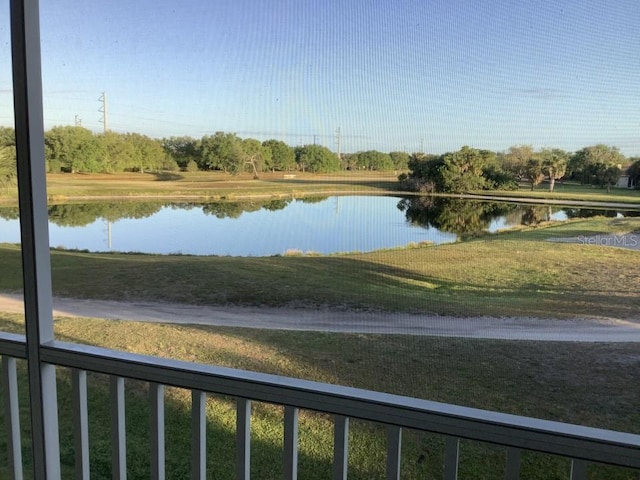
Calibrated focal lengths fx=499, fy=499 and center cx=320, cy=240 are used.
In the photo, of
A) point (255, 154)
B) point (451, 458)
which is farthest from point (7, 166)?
point (451, 458)

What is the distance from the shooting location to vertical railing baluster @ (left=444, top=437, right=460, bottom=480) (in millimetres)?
1038

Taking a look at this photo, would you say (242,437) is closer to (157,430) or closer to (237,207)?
(157,430)

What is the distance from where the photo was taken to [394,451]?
108 centimetres

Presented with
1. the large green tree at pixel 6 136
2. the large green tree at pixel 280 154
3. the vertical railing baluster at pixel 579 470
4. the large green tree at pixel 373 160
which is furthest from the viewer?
the large green tree at pixel 6 136

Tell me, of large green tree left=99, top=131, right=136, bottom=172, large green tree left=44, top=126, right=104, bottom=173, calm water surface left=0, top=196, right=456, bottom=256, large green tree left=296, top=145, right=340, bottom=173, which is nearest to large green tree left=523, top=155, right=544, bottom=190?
calm water surface left=0, top=196, right=456, bottom=256

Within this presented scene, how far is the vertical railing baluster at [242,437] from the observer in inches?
46.9

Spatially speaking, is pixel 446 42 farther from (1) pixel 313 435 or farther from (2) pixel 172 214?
(1) pixel 313 435

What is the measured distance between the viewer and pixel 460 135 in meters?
1.33

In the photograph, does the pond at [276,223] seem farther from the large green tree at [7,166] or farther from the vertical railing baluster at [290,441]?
the vertical railing baluster at [290,441]

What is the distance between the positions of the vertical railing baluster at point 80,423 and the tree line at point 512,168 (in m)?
1.06

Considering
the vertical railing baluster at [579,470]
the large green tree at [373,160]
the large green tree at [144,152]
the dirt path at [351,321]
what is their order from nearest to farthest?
1. the vertical railing baluster at [579,470]
2. the dirt path at [351,321]
3. the large green tree at [373,160]
4. the large green tree at [144,152]

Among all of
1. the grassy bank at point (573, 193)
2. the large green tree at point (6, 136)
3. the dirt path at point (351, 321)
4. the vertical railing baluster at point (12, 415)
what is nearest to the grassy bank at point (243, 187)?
the grassy bank at point (573, 193)

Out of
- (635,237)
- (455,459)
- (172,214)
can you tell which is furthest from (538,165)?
(172,214)

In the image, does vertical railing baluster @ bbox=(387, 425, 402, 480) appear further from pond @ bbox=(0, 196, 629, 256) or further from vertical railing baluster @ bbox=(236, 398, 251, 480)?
pond @ bbox=(0, 196, 629, 256)
